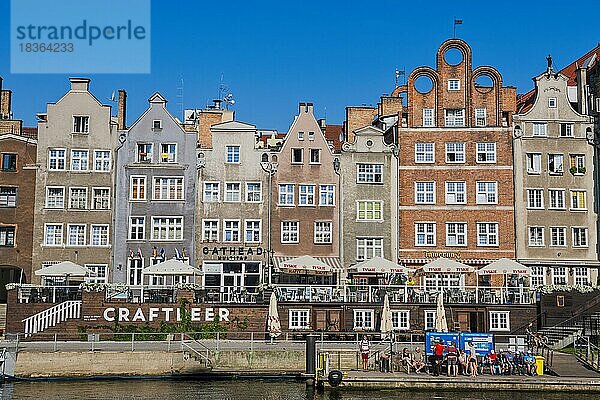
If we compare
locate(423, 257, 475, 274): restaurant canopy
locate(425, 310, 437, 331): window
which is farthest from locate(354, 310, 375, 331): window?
locate(423, 257, 475, 274): restaurant canopy

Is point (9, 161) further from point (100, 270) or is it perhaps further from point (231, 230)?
point (231, 230)

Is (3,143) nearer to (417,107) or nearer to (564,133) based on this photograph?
(417,107)

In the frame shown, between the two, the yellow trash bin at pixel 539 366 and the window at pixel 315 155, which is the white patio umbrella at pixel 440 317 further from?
the window at pixel 315 155

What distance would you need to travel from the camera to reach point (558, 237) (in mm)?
53969

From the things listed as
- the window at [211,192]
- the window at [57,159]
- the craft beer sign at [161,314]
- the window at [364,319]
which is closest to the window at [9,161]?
the window at [57,159]

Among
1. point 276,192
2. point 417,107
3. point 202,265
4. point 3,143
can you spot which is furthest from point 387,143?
point 3,143

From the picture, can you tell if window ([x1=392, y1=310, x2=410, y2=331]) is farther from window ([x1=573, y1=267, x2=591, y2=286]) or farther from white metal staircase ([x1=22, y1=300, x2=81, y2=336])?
white metal staircase ([x1=22, y1=300, x2=81, y2=336])

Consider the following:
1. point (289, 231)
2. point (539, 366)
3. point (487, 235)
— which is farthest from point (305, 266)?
point (539, 366)

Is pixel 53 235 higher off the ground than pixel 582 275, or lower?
higher

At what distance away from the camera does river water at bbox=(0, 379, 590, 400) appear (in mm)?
33656

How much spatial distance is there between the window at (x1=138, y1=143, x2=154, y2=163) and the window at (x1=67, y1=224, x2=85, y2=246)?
5344 millimetres

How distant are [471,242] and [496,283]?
2817 mm

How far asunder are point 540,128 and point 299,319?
19.5 metres

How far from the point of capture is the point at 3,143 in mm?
53750
